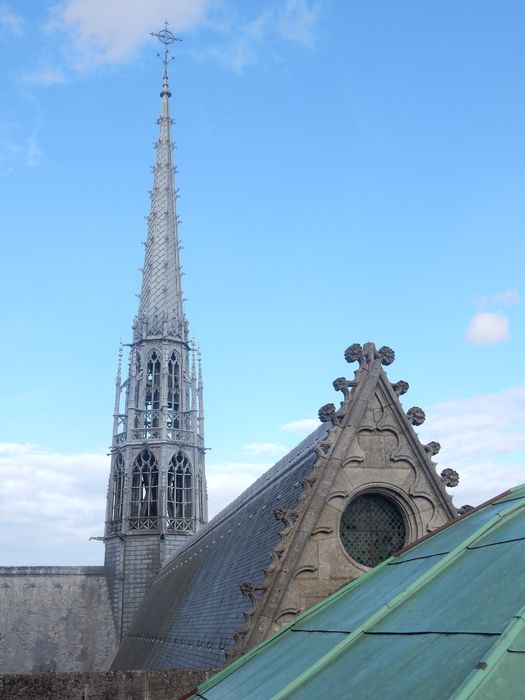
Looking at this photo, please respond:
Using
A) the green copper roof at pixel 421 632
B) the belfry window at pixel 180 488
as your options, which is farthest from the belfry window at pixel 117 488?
the green copper roof at pixel 421 632

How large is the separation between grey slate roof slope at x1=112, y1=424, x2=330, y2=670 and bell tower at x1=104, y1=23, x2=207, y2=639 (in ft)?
78.2

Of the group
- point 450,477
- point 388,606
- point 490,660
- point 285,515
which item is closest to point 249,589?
point 285,515

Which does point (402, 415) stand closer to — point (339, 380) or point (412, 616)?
point (339, 380)

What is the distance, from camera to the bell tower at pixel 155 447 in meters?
56.2

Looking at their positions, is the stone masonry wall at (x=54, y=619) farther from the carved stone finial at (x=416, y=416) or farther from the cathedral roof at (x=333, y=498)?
the carved stone finial at (x=416, y=416)

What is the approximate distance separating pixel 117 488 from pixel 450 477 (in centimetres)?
4882

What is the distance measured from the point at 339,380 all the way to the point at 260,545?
20.9ft

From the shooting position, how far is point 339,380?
47.0 ft

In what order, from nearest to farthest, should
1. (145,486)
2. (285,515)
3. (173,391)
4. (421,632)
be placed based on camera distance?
(421,632) < (285,515) < (145,486) < (173,391)

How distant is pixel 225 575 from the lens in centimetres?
2173

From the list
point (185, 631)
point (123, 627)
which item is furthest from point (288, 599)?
point (123, 627)

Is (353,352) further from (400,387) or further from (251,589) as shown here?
(251,589)

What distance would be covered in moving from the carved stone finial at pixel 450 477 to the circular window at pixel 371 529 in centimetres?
107

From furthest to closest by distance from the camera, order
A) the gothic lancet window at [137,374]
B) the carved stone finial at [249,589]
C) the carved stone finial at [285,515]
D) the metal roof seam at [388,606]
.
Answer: the gothic lancet window at [137,374] → the carved stone finial at [285,515] → the carved stone finial at [249,589] → the metal roof seam at [388,606]
